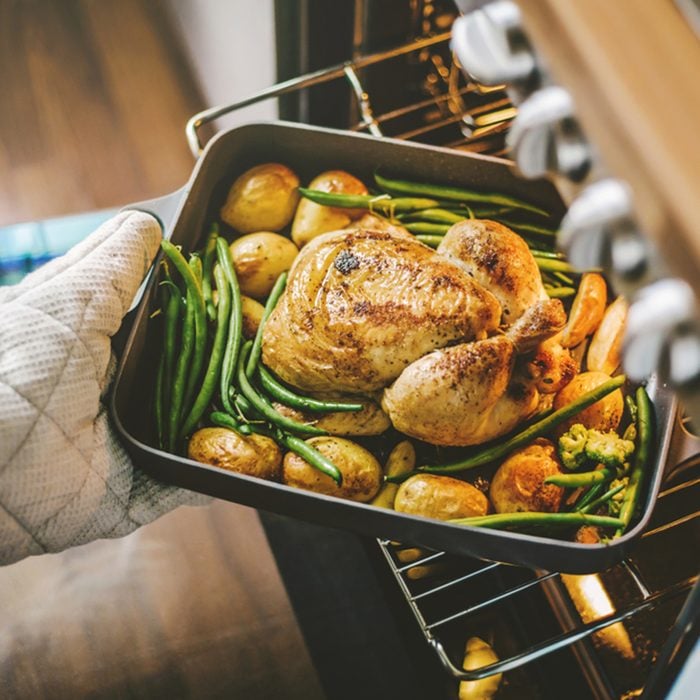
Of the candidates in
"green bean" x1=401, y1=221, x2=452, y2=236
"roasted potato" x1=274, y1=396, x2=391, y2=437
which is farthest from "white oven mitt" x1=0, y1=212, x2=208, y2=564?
"green bean" x1=401, y1=221, x2=452, y2=236

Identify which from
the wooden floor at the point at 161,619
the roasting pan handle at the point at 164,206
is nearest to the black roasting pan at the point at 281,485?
the roasting pan handle at the point at 164,206

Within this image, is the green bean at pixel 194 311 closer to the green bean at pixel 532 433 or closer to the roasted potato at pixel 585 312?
the green bean at pixel 532 433

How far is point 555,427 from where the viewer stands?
113 cm

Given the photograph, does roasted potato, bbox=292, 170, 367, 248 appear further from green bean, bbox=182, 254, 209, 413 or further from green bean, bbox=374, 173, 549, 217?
green bean, bbox=182, 254, 209, 413

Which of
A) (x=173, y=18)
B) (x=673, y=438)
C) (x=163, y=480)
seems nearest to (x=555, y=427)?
(x=673, y=438)

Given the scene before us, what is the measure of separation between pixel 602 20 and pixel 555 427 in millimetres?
692

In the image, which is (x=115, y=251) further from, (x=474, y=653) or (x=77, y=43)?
(x=77, y=43)

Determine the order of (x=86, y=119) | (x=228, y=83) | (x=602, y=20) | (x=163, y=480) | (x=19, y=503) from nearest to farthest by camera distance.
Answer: (x=602, y=20) < (x=19, y=503) < (x=163, y=480) < (x=228, y=83) < (x=86, y=119)

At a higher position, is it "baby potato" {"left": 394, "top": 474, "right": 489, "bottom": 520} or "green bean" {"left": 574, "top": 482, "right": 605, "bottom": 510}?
"baby potato" {"left": 394, "top": 474, "right": 489, "bottom": 520}

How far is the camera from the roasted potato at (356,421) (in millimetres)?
1133

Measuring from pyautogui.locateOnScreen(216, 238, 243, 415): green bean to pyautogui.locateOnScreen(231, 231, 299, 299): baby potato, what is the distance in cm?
2

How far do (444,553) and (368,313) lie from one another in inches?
16.9

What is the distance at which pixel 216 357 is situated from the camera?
1201mm

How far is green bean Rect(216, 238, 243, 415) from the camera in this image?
118cm
